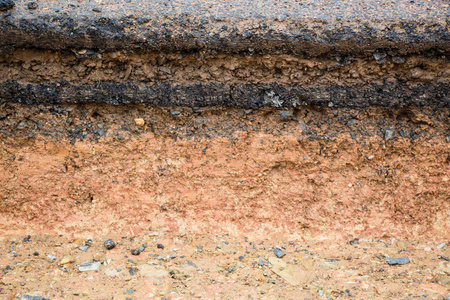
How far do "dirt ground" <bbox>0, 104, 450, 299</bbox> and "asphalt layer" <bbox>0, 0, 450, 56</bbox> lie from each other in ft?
1.53

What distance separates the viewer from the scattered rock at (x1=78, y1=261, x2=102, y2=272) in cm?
270

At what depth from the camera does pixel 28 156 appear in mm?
2941

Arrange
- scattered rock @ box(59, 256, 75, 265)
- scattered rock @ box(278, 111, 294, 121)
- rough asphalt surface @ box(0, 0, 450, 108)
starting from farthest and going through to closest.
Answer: scattered rock @ box(278, 111, 294, 121), scattered rock @ box(59, 256, 75, 265), rough asphalt surface @ box(0, 0, 450, 108)

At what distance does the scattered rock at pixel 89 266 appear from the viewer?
2697 millimetres

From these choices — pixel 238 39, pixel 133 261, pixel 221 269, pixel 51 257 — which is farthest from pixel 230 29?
pixel 51 257

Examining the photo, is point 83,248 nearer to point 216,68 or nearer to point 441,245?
point 216,68

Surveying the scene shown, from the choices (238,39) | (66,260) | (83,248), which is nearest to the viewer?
(238,39)

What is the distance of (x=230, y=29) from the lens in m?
2.63

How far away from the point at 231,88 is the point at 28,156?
1616 mm

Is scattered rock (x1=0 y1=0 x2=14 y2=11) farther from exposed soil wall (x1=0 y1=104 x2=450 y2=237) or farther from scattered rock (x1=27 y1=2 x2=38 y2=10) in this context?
exposed soil wall (x1=0 y1=104 x2=450 y2=237)

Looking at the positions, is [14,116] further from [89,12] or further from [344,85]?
[344,85]

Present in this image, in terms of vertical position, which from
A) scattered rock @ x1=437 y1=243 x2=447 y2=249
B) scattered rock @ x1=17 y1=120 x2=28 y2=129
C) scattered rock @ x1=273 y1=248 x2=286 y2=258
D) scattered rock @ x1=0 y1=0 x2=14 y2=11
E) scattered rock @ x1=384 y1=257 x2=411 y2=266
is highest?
scattered rock @ x1=0 y1=0 x2=14 y2=11

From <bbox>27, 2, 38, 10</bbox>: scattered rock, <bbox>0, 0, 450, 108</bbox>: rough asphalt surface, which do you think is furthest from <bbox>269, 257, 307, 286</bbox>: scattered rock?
<bbox>27, 2, 38, 10</bbox>: scattered rock

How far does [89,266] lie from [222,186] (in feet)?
3.61
